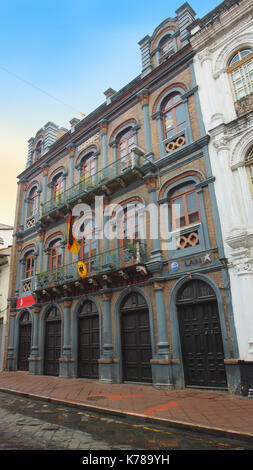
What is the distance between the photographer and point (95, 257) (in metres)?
14.3

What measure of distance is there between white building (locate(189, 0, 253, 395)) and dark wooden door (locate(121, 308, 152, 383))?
3.84 meters

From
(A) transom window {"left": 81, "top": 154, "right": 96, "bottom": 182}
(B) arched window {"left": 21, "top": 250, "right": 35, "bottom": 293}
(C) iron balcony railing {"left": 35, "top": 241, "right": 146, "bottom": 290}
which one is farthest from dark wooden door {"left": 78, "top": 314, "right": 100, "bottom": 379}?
(A) transom window {"left": 81, "top": 154, "right": 96, "bottom": 182}

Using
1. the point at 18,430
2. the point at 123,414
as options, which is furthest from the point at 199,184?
the point at 18,430

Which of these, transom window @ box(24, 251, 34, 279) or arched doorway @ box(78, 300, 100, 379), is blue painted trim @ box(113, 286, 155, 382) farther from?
transom window @ box(24, 251, 34, 279)

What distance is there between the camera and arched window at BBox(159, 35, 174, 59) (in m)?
14.3

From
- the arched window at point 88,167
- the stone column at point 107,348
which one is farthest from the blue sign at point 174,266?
the arched window at point 88,167

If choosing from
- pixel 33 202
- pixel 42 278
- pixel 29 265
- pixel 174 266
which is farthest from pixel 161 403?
pixel 33 202

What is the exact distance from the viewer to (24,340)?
1816 cm

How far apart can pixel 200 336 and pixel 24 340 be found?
12121 mm

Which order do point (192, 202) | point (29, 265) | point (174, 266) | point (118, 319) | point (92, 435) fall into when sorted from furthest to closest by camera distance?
point (29, 265) < point (118, 319) < point (192, 202) < point (174, 266) < point (92, 435)

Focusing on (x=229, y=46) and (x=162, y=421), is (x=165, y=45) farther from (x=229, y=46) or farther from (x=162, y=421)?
(x=162, y=421)

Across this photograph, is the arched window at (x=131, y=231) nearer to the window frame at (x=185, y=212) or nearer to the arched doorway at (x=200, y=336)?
the window frame at (x=185, y=212)
